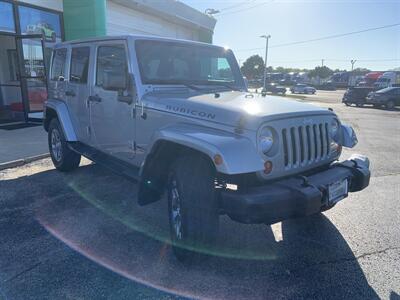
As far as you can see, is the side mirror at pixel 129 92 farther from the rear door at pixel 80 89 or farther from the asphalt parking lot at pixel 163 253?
the asphalt parking lot at pixel 163 253

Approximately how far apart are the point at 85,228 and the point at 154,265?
43.7 inches

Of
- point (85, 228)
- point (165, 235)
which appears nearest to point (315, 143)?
point (165, 235)

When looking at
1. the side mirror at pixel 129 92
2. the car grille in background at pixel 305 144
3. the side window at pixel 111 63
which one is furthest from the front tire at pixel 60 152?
the car grille in background at pixel 305 144

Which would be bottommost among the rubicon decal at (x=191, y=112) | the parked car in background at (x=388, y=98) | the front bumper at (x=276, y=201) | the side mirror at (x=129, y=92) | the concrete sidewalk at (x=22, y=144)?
the concrete sidewalk at (x=22, y=144)

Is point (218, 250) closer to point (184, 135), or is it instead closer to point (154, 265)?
point (154, 265)

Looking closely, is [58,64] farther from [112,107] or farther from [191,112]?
[191,112]

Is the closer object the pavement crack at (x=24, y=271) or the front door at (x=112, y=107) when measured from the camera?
the pavement crack at (x=24, y=271)

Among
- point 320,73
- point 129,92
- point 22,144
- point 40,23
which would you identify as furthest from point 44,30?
point 320,73

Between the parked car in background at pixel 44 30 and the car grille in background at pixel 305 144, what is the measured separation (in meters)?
9.21

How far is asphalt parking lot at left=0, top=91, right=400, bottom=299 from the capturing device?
269cm

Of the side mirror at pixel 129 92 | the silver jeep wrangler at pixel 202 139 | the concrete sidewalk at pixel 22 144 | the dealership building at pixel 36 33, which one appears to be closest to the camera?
the silver jeep wrangler at pixel 202 139

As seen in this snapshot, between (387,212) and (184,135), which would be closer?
(184,135)

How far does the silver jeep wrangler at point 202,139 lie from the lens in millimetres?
2578

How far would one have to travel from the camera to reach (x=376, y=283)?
280 centimetres
